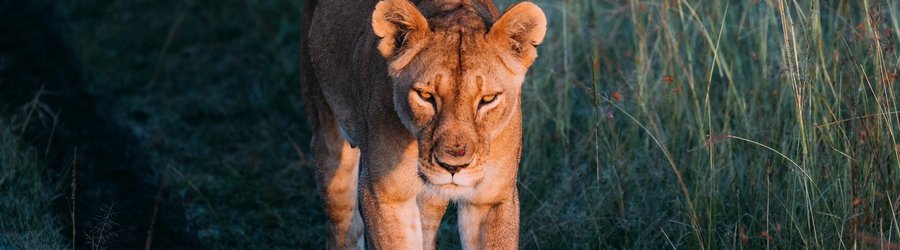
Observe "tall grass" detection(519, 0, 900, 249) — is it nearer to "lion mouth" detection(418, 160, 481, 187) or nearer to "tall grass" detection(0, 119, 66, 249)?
"lion mouth" detection(418, 160, 481, 187)

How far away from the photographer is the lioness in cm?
434

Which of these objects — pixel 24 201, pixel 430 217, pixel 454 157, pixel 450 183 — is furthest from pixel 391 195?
pixel 24 201

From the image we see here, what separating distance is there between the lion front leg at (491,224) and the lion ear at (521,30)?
0.48 meters

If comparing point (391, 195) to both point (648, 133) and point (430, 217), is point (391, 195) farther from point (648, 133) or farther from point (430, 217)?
point (648, 133)

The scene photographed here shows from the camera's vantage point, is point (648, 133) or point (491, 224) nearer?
point (491, 224)

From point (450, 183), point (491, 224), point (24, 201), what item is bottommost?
point (24, 201)

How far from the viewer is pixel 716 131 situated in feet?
20.5

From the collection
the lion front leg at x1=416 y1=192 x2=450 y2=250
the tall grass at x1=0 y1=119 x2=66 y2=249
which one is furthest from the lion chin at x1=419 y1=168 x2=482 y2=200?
the tall grass at x1=0 y1=119 x2=66 y2=249

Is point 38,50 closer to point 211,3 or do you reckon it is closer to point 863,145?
point 211,3

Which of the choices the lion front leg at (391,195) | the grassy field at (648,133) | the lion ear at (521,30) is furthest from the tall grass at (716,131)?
the lion front leg at (391,195)

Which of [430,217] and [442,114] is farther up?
[442,114]

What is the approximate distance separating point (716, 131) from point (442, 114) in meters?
2.28

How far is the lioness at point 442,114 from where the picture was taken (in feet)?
14.2

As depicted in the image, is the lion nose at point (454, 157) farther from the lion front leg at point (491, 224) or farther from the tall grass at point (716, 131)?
the tall grass at point (716, 131)
